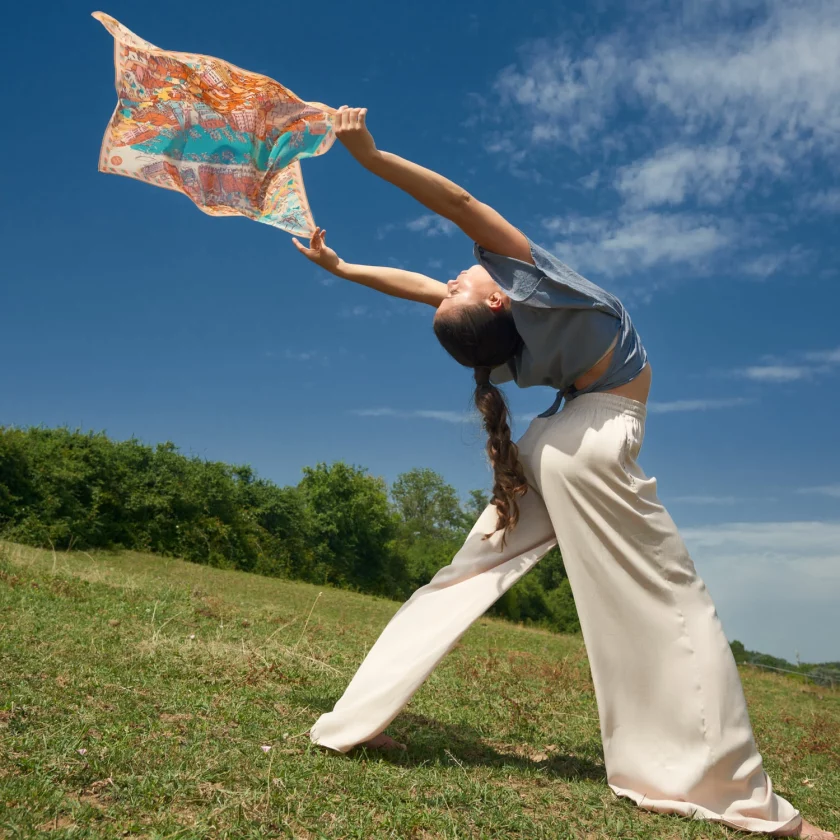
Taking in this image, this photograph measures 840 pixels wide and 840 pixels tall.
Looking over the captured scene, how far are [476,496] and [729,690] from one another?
49.5 metres

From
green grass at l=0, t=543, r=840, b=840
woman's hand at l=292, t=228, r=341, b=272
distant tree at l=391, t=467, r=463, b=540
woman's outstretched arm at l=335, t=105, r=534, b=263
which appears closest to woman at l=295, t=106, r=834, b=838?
woman's outstretched arm at l=335, t=105, r=534, b=263

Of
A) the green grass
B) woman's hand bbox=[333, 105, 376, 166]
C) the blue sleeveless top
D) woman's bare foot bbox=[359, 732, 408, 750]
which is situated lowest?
the green grass

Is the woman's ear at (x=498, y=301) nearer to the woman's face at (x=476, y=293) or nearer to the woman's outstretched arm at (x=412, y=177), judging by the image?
the woman's face at (x=476, y=293)

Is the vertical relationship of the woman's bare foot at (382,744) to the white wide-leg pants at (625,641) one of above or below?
below

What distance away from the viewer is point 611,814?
112 inches

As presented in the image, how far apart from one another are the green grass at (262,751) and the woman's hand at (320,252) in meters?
2.30

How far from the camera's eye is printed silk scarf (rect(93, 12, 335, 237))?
3.73 metres

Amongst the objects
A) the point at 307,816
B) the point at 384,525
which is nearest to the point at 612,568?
the point at 307,816

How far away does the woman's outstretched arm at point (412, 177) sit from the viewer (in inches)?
111

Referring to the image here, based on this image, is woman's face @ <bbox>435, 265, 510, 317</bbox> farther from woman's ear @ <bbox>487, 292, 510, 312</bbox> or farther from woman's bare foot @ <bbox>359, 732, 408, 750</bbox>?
woman's bare foot @ <bbox>359, 732, 408, 750</bbox>

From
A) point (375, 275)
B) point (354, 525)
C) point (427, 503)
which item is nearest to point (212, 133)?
point (375, 275)

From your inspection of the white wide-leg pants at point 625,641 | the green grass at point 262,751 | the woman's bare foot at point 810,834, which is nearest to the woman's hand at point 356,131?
the white wide-leg pants at point 625,641

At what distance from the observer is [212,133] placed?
3.84 metres

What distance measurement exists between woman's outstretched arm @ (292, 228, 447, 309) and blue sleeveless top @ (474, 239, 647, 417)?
594 millimetres
